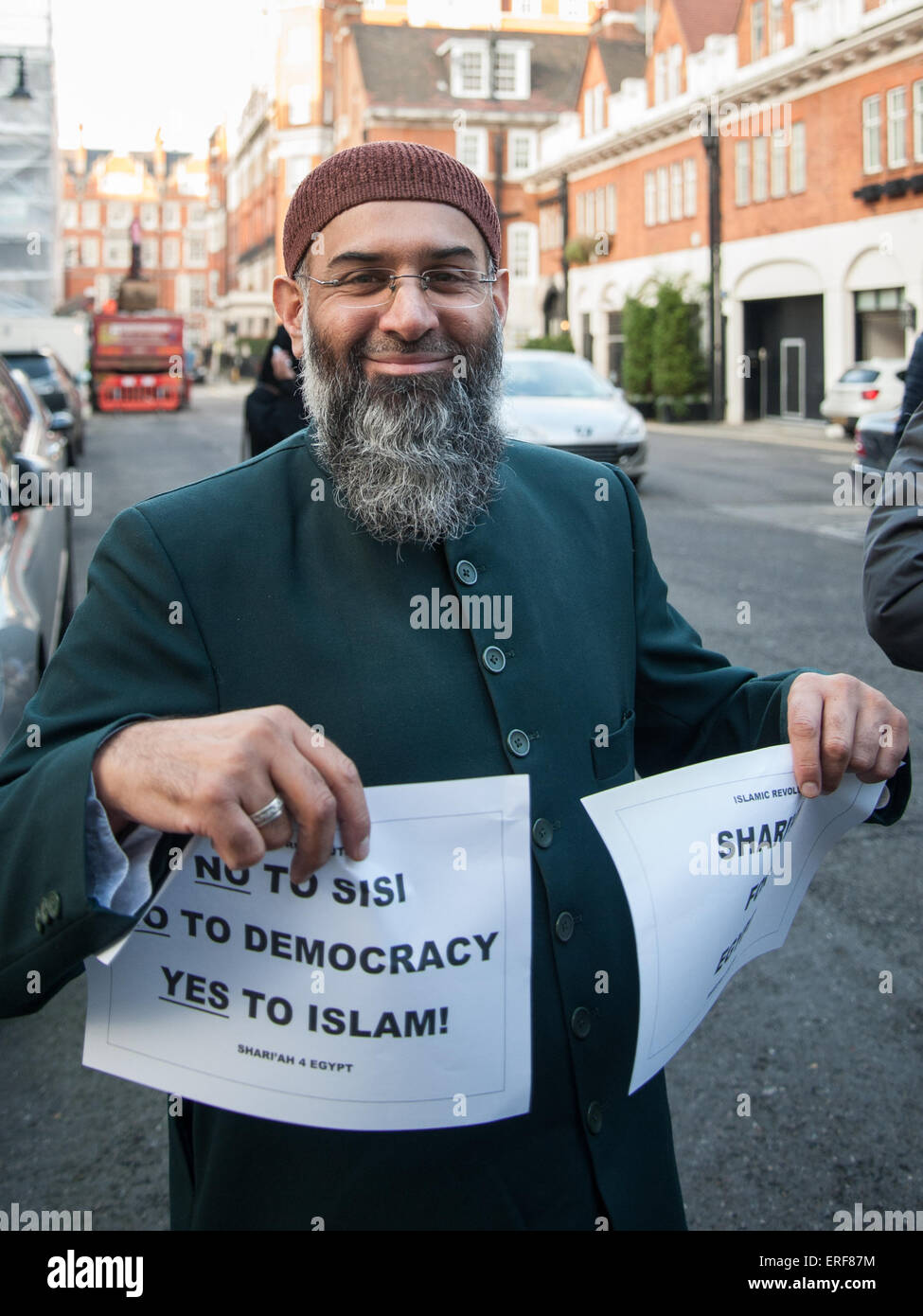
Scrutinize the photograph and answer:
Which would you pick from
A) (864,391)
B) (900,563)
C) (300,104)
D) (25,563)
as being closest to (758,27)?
(864,391)

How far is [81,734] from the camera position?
1.57 metres

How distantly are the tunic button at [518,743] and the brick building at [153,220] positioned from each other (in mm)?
104425

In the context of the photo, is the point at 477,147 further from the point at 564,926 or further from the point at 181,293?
the point at 181,293

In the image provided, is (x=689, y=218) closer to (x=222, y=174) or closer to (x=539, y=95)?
(x=539, y=95)

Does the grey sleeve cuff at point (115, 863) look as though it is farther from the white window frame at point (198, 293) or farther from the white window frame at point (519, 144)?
the white window frame at point (198, 293)

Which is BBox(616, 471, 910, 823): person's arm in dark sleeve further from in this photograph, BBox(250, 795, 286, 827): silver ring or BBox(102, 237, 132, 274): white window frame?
BBox(102, 237, 132, 274): white window frame

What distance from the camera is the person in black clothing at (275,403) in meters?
7.49

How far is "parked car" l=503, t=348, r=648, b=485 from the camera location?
46.9ft

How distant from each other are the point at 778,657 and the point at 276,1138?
6.42 metres

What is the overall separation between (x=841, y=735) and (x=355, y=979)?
2.30ft

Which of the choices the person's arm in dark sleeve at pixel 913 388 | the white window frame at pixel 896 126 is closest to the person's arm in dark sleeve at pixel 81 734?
the person's arm in dark sleeve at pixel 913 388

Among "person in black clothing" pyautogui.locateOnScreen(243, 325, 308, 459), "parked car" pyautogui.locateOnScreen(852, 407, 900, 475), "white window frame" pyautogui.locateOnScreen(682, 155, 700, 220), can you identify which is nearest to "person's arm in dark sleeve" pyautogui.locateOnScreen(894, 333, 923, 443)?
"person in black clothing" pyautogui.locateOnScreen(243, 325, 308, 459)

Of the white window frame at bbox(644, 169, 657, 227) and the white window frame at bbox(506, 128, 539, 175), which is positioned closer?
the white window frame at bbox(644, 169, 657, 227)

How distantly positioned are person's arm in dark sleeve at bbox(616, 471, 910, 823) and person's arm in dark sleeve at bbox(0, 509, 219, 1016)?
69 centimetres
